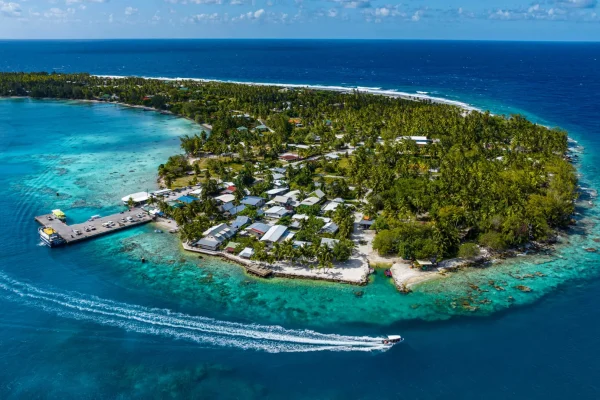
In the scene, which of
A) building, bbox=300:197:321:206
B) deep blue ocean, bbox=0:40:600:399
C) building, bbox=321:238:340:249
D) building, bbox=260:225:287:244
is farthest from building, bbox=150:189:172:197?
building, bbox=321:238:340:249

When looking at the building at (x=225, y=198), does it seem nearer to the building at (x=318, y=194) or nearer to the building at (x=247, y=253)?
the building at (x=318, y=194)

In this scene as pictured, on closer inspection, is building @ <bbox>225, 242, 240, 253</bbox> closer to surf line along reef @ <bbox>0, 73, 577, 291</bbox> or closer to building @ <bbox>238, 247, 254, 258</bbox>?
surf line along reef @ <bbox>0, 73, 577, 291</bbox>

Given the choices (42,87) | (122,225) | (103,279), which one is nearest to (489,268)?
(103,279)

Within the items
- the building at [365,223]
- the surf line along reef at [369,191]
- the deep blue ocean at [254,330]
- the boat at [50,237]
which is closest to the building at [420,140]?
the surf line along reef at [369,191]

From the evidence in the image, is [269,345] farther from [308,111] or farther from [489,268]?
[308,111]

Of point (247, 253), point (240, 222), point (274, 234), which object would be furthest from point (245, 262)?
point (240, 222)

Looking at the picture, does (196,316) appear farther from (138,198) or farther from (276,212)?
(138,198)
